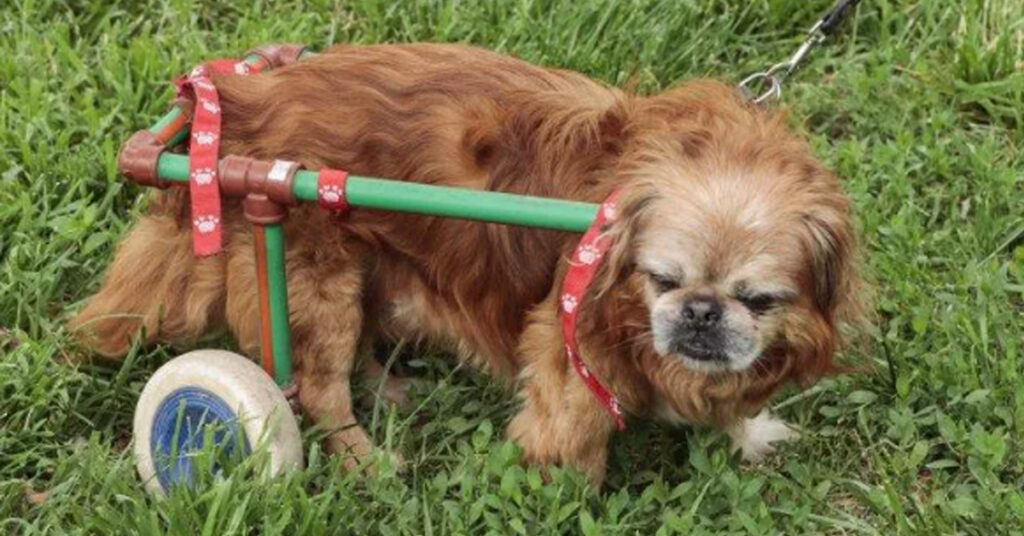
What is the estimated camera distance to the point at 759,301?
121 inches

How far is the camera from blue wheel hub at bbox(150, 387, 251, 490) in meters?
3.35

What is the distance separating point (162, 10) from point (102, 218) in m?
1.00

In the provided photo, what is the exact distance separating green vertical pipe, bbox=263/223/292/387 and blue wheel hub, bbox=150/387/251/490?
20 cm

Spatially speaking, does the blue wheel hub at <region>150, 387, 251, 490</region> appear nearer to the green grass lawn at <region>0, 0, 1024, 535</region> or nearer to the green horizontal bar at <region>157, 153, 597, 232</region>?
the green grass lawn at <region>0, 0, 1024, 535</region>

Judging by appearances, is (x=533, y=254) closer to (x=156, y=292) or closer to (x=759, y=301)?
(x=759, y=301)

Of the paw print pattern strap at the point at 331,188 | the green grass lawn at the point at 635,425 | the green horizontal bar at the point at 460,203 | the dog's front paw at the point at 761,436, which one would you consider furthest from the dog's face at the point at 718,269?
the dog's front paw at the point at 761,436

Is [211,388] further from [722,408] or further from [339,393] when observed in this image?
[722,408]

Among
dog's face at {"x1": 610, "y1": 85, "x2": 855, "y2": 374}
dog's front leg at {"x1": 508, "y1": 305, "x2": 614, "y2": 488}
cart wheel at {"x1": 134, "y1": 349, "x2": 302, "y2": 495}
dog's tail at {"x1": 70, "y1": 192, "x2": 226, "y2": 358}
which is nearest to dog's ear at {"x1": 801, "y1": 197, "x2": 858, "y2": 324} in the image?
dog's face at {"x1": 610, "y1": 85, "x2": 855, "y2": 374}

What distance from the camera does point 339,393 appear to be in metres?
3.76

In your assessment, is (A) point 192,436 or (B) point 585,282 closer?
(B) point 585,282

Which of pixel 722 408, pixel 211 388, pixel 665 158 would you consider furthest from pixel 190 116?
pixel 722 408

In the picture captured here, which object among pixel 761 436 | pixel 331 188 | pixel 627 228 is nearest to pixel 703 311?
pixel 627 228

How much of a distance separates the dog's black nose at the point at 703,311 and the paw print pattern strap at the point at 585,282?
0.22m

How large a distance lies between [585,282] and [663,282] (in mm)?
167
